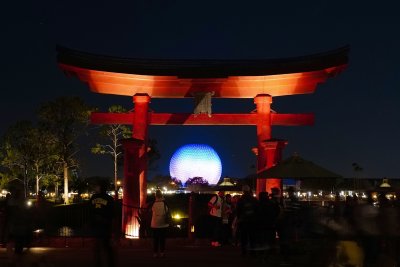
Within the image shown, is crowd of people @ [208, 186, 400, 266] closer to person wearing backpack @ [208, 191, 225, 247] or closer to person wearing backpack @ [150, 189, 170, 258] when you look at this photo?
person wearing backpack @ [208, 191, 225, 247]

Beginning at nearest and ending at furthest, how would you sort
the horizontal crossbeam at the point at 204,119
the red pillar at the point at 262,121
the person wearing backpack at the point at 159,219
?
the person wearing backpack at the point at 159,219, the red pillar at the point at 262,121, the horizontal crossbeam at the point at 204,119

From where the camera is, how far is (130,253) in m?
16.0

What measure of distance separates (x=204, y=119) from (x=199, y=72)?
2.38m

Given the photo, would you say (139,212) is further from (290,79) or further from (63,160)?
(63,160)

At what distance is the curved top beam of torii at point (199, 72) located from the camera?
2284 cm

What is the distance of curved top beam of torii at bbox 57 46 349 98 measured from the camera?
899 inches

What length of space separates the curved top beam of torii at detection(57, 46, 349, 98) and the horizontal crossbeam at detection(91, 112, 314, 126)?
111cm

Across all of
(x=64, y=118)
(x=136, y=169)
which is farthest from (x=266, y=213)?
(x=64, y=118)

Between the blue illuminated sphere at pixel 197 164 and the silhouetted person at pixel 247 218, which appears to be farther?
the blue illuminated sphere at pixel 197 164

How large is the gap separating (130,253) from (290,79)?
36.6 ft

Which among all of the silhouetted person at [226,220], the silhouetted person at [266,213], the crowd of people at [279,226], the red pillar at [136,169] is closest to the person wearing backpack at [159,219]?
the crowd of people at [279,226]

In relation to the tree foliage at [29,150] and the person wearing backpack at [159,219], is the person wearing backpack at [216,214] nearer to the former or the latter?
the person wearing backpack at [159,219]

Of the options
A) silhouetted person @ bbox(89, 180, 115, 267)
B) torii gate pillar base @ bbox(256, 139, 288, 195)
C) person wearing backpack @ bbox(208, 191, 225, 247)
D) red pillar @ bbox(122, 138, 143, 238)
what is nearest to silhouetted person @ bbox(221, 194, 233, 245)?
person wearing backpack @ bbox(208, 191, 225, 247)

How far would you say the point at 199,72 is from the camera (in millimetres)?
22812
